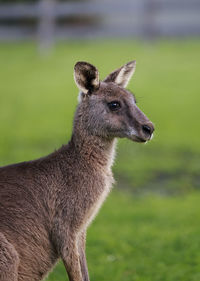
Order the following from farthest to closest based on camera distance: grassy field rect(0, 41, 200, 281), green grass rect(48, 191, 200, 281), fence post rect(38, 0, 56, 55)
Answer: fence post rect(38, 0, 56, 55) → grassy field rect(0, 41, 200, 281) → green grass rect(48, 191, 200, 281)

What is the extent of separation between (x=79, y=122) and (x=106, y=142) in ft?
0.89

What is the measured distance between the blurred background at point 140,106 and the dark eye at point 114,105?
57.3 inches

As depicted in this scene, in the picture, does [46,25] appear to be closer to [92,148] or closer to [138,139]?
[92,148]

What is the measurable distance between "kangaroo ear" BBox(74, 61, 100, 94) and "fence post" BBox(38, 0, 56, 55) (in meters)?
18.8

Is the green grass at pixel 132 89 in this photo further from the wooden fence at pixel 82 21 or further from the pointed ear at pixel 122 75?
the pointed ear at pixel 122 75

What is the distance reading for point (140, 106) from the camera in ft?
49.0

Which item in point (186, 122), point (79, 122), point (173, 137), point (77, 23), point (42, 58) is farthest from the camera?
point (77, 23)

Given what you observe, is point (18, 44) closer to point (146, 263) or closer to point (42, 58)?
point (42, 58)

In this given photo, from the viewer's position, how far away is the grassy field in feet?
22.7

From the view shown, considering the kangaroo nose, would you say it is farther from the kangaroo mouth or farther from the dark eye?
the dark eye

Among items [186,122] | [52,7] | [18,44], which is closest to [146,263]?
[186,122]

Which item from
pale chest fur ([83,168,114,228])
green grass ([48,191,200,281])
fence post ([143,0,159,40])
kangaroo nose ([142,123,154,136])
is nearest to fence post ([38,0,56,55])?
fence post ([143,0,159,40])

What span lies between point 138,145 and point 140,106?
261 cm

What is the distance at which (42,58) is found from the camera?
73.9ft
